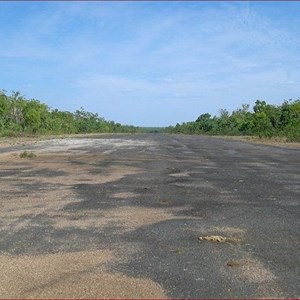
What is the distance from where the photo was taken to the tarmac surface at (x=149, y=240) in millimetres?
4035

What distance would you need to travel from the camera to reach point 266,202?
27.3 ft

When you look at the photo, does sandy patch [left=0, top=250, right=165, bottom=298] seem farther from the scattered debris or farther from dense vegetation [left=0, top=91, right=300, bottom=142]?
dense vegetation [left=0, top=91, right=300, bottom=142]

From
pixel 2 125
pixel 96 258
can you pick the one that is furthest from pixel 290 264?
pixel 2 125

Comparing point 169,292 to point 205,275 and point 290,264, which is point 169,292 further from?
point 290,264

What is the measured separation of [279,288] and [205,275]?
71cm

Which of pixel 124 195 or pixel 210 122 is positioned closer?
pixel 124 195

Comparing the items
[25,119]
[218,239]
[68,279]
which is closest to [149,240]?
[218,239]

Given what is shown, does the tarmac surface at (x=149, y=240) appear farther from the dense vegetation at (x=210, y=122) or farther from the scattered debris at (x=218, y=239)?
the dense vegetation at (x=210, y=122)

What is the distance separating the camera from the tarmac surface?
13.2 ft

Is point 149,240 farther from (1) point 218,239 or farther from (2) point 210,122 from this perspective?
(2) point 210,122

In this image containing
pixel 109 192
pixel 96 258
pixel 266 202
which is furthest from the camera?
pixel 109 192

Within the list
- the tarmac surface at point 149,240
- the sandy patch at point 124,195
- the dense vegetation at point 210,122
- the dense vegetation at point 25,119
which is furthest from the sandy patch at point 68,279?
the dense vegetation at point 25,119

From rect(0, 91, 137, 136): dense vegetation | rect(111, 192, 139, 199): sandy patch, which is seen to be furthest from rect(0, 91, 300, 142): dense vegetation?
rect(111, 192, 139, 199): sandy patch

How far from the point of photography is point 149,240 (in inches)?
221
